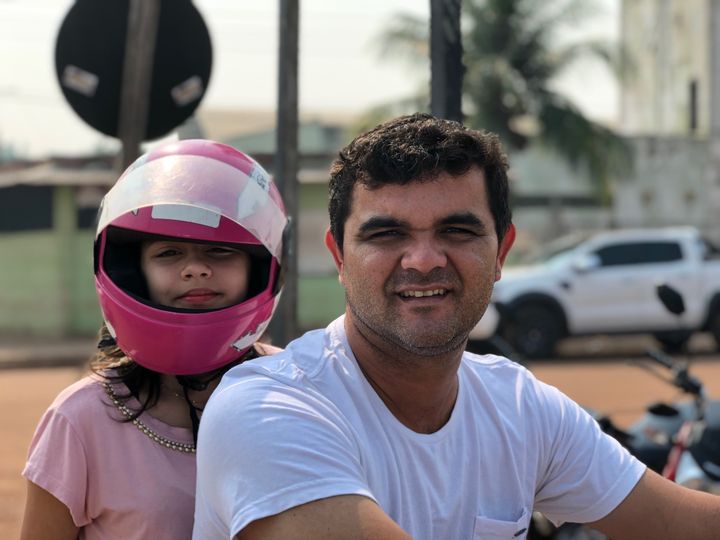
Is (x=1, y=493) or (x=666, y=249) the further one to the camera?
(x=666, y=249)

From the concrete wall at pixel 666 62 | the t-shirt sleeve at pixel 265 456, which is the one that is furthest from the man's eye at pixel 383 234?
the concrete wall at pixel 666 62

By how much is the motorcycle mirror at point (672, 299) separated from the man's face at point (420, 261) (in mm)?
1904

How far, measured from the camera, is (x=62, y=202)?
2152 centimetres

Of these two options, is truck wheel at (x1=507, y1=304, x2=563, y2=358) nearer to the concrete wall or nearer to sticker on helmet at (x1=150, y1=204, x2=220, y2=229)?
sticker on helmet at (x1=150, y1=204, x2=220, y2=229)

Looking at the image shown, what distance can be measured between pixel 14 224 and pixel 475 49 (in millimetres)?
10392

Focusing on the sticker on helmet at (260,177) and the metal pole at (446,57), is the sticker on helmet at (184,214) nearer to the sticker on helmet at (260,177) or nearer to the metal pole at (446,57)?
the sticker on helmet at (260,177)

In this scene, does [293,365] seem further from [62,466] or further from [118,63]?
[118,63]

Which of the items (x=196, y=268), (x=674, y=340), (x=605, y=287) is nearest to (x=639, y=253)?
(x=605, y=287)

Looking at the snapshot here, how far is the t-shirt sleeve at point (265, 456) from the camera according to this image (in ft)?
5.67

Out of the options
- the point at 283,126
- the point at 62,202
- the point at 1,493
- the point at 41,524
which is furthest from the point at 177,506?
the point at 62,202

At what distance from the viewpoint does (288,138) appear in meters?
3.87

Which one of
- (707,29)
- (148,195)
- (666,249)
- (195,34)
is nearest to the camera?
(148,195)

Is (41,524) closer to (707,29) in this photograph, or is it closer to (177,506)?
(177,506)

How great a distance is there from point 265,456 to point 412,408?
1.29 ft
